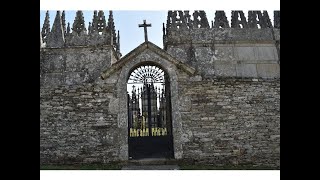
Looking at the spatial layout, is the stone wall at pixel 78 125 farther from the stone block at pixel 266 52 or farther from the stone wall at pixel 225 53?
the stone block at pixel 266 52

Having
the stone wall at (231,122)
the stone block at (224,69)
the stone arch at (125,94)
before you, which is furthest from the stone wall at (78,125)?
the stone block at (224,69)

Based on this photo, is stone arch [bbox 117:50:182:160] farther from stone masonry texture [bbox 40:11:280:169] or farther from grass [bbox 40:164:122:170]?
grass [bbox 40:164:122:170]

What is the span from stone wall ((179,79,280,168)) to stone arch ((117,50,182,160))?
179 mm

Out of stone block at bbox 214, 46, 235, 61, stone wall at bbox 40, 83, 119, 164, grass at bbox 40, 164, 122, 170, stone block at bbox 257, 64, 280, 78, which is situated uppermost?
stone block at bbox 214, 46, 235, 61

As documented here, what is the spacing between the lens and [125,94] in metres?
9.79

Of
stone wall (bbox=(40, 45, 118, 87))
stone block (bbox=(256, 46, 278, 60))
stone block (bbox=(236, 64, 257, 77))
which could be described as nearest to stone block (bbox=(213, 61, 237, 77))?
stone block (bbox=(236, 64, 257, 77))

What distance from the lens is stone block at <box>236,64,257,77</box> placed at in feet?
37.5

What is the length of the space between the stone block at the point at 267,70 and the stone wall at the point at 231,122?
144 centimetres

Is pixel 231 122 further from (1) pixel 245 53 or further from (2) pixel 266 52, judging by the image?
(2) pixel 266 52

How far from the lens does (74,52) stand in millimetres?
11969
